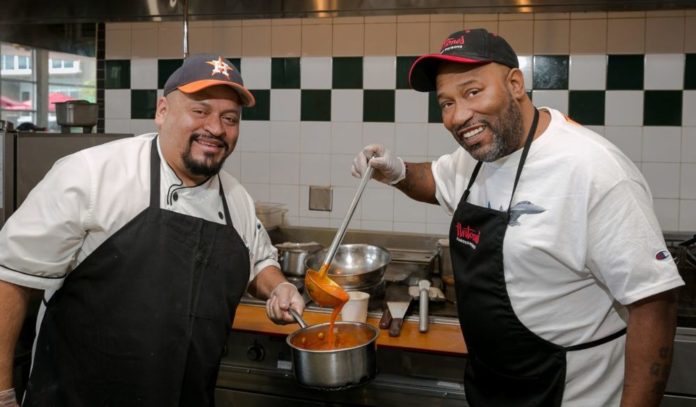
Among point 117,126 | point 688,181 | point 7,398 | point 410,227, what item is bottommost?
point 7,398

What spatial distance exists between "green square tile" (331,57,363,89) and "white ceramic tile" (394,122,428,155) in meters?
0.29

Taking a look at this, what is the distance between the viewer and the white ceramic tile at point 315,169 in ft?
10.3

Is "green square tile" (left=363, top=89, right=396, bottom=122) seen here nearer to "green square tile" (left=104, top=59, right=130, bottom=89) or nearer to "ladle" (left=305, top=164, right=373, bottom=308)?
"green square tile" (left=104, top=59, right=130, bottom=89)

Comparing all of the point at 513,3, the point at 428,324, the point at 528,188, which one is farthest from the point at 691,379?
the point at 513,3

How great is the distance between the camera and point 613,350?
1.59 meters

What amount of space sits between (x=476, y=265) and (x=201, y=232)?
2.40ft

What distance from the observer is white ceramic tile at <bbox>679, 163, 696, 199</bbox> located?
9.14 feet

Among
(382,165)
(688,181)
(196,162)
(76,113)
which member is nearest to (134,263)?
(196,162)

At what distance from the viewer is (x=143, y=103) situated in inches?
131

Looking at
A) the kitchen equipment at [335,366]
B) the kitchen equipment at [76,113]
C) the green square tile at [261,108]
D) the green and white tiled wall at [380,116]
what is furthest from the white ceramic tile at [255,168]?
the kitchen equipment at [335,366]

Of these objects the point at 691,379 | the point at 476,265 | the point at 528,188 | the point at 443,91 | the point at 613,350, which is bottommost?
the point at 691,379

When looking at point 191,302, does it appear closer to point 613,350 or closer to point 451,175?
point 451,175

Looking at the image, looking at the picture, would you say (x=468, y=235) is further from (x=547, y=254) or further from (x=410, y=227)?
(x=410, y=227)

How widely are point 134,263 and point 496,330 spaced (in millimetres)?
932
